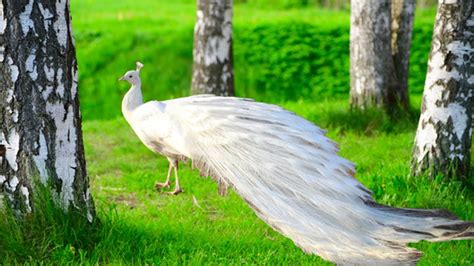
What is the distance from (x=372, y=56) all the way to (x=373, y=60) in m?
0.06

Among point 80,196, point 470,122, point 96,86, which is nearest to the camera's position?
point 80,196

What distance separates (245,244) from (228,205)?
1210 mm

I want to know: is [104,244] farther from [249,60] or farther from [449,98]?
[249,60]

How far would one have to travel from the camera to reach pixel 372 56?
8844 millimetres

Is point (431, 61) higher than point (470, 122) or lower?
higher

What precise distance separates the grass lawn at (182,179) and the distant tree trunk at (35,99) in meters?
0.26

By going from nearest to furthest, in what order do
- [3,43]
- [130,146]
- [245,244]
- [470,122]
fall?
[3,43], [245,244], [470,122], [130,146]

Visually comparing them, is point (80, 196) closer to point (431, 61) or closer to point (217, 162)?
point (217, 162)

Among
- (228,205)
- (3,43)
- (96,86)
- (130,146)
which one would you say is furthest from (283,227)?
(96,86)

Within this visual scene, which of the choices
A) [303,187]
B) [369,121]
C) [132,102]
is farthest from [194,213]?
[369,121]

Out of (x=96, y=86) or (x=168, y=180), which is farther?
Result: (x=96, y=86)

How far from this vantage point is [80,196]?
456 centimetres

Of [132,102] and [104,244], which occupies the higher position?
[132,102]

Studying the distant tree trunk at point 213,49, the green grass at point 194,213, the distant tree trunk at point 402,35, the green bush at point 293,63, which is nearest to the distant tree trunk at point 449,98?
the green grass at point 194,213
